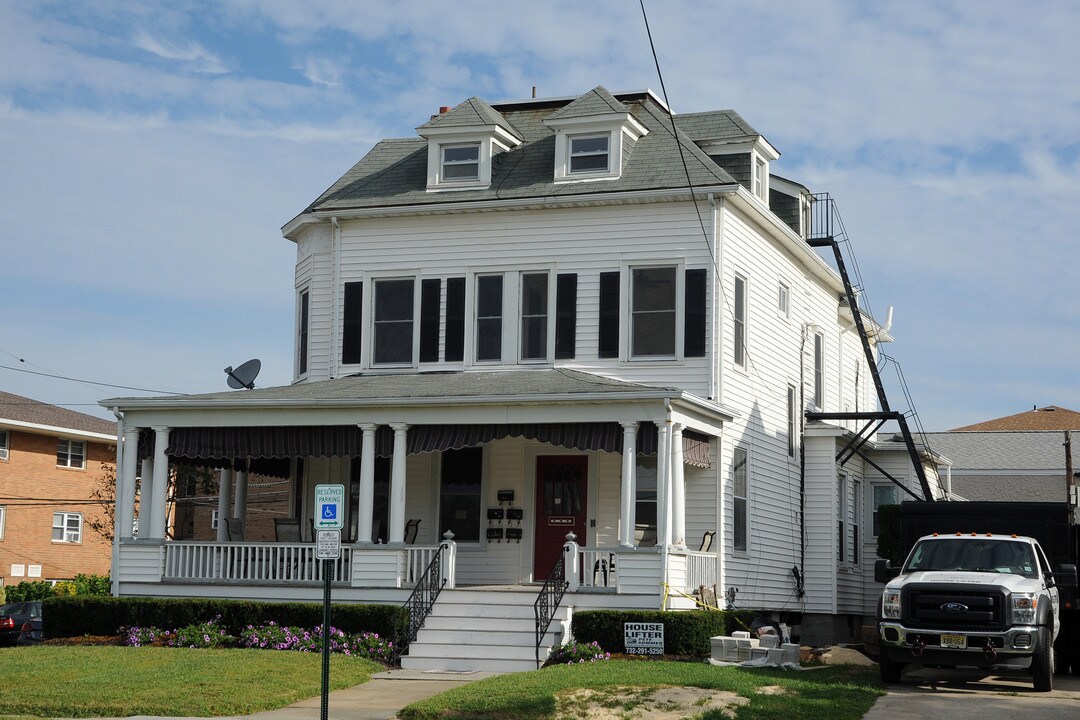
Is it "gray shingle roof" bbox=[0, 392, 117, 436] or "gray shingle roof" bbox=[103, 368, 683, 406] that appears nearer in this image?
"gray shingle roof" bbox=[103, 368, 683, 406]

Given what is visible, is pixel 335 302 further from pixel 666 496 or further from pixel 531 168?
pixel 666 496

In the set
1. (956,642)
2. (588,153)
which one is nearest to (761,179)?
(588,153)

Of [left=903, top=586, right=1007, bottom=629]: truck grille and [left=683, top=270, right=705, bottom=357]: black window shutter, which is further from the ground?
[left=683, top=270, right=705, bottom=357]: black window shutter

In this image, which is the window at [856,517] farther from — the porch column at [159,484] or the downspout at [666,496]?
the porch column at [159,484]

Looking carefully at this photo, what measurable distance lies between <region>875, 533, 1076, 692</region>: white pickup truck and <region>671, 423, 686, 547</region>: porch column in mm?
4586

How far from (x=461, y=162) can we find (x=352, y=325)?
3.80 metres

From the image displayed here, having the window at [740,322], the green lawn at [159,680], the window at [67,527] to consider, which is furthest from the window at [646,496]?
the window at [67,527]

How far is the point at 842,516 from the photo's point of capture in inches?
1150

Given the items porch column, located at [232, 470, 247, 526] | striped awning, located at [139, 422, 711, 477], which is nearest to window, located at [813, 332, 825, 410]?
striped awning, located at [139, 422, 711, 477]

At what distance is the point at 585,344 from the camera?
24328mm

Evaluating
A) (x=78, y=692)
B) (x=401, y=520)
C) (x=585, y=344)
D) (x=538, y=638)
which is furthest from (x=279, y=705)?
(x=585, y=344)

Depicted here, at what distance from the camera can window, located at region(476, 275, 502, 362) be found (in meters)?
25.0

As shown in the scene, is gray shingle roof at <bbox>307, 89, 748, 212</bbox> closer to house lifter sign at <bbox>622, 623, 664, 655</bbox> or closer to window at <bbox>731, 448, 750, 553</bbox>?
window at <bbox>731, 448, 750, 553</bbox>

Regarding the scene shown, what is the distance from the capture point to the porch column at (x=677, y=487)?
21.3m
